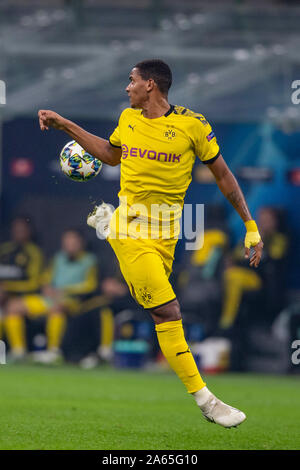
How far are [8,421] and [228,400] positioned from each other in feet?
9.20

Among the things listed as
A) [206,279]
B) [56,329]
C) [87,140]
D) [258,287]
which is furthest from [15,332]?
[87,140]

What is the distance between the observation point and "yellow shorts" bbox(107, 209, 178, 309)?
6578mm

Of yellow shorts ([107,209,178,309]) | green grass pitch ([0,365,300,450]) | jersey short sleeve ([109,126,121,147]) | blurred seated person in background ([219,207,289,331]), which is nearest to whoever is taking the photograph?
green grass pitch ([0,365,300,450])

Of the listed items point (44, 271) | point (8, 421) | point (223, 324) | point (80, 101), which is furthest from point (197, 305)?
point (8, 421)

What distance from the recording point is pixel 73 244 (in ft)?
42.3

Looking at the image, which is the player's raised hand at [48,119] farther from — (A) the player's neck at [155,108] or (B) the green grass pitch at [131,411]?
(B) the green grass pitch at [131,411]

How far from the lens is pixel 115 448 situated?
19.4 feet

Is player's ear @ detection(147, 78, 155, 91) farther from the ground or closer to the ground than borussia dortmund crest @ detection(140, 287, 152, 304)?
farther from the ground

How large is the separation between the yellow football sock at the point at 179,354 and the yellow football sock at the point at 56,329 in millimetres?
6467

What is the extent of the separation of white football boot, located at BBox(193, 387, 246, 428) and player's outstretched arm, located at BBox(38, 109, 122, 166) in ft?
6.00

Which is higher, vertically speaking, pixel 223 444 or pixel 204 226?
pixel 204 226

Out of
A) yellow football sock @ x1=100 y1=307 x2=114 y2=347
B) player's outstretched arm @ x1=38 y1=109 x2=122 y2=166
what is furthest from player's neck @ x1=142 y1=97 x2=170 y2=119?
yellow football sock @ x1=100 y1=307 x2=114 y2=347

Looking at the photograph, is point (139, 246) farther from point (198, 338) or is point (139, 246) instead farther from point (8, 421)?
point (198, 338)

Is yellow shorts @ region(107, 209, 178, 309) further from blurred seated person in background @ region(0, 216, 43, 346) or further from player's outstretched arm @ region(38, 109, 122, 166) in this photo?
blurred seated person in background @ region(0, 216, 43, 346)
